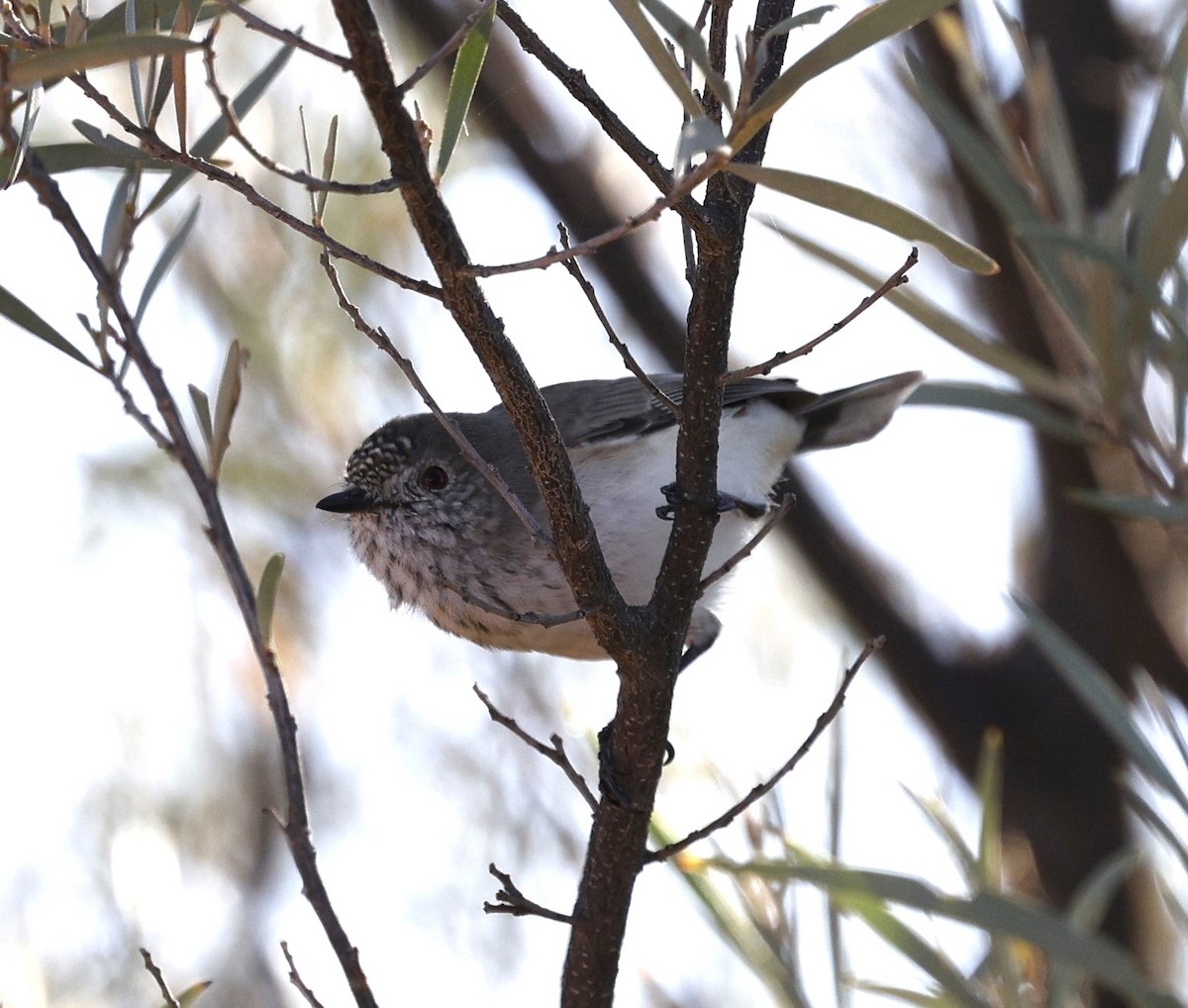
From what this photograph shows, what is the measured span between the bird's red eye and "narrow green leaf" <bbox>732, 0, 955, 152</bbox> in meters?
1.99

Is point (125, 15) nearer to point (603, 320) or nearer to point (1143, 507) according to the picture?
point (603, 320)

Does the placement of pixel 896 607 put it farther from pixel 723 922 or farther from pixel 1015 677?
pixel 723 922

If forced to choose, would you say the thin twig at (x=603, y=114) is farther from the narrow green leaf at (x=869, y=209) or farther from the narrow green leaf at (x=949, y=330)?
the narrow green leaf at (x=949, y=330)

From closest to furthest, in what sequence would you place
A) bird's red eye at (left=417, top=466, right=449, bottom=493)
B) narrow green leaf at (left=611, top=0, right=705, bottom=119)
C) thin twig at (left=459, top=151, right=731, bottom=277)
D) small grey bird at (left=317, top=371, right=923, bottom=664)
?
thin twig at (left=459, top=151, right=731, bottom=277)
narrow green leaf at (left=611, top=0, right=705, bottom=119)
small grey bird at (left=317, top=371, right=923, bottom=664)
bird's red eye at (left=417, top=466, right=449, bottom=493)

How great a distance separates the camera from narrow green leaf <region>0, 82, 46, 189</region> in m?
1.55

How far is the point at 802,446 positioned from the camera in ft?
12.6

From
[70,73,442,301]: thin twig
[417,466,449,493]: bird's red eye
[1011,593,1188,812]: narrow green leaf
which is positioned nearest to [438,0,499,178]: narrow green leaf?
[70,73,442,301]: thin twig

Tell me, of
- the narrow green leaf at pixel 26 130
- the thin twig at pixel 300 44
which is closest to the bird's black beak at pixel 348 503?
the narrow green leaf at pixel 26 130

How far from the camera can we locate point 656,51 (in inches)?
52.1

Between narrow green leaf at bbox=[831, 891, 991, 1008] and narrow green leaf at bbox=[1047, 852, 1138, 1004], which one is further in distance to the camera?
narrow green leaf at bbox=[1047, 852, 1138, 1004]

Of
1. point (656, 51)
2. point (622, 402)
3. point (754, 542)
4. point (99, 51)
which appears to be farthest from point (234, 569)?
point (622, 402)

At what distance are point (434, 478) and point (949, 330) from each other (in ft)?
4.15

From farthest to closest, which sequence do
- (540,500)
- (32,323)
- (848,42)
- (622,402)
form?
(622,402)
(540,500)
(32,323)
(848,42)

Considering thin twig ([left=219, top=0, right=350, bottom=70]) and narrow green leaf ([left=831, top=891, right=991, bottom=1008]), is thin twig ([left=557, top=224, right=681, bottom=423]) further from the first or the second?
narrow green leaf ([left=831, top=891, right=991, bottom=1008])
